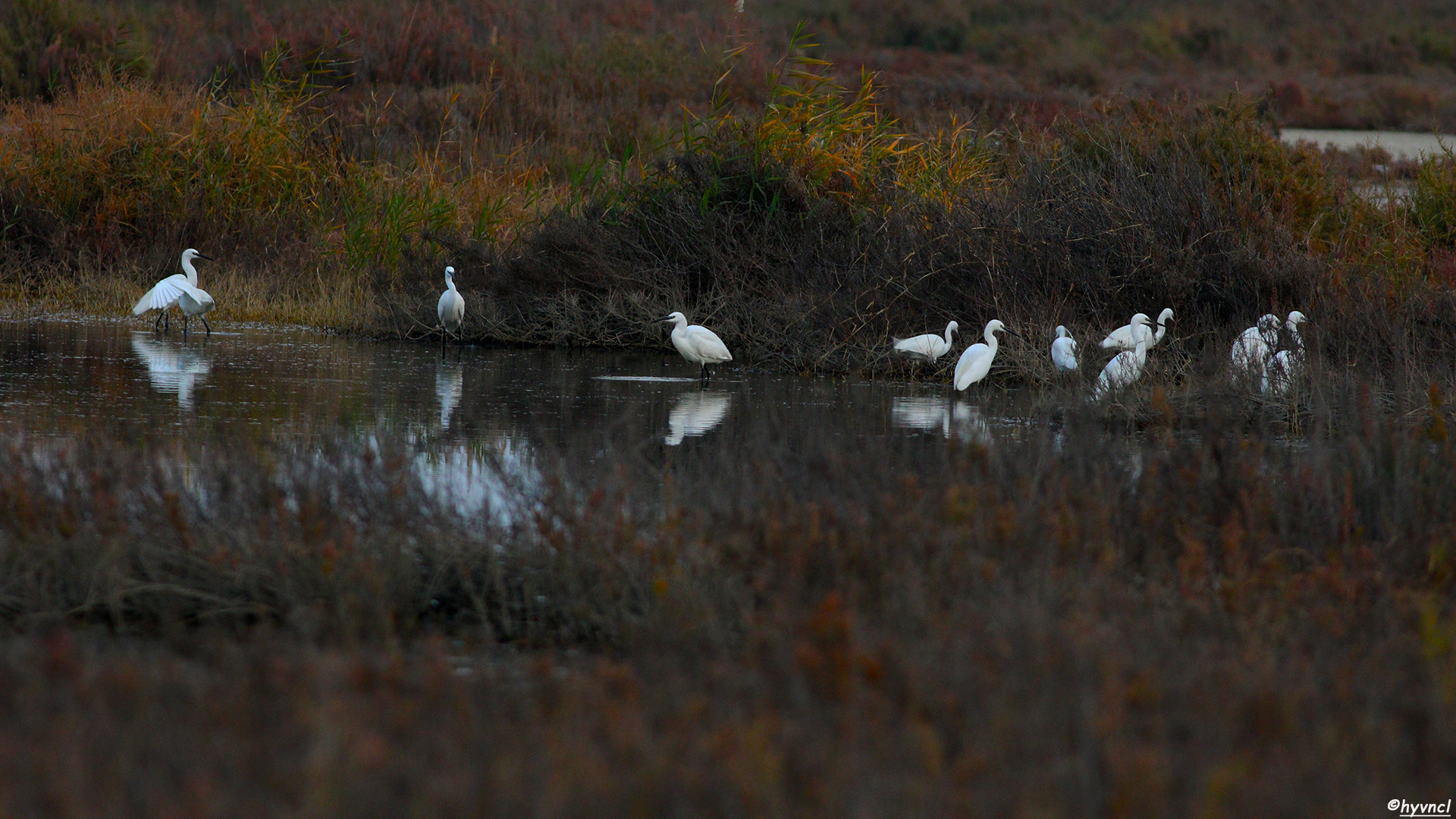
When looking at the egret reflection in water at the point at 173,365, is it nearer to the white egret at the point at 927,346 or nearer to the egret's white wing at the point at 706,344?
the egret's white wing at the point at 706,344

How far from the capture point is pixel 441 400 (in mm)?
9922

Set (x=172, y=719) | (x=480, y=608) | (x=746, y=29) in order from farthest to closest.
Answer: (x=746, y=29)
(x=480, y=608)
(x=172, y=719)

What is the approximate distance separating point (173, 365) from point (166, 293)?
190cm

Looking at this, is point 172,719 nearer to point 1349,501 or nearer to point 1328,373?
point 1349,501

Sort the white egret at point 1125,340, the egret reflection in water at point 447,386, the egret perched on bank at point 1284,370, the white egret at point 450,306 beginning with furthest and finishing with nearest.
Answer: the white egret at point 450,306, the white egret at point 1125,340, the egret reflection in water at point 447,386, the egret perched on bank at point 1284,370

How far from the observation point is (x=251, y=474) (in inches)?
206

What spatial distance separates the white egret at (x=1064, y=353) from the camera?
10.0 meters

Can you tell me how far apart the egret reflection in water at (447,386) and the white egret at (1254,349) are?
4.82m

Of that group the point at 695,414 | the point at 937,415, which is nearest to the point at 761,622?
the point at 695,414

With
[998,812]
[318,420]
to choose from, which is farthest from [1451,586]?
[318,420]

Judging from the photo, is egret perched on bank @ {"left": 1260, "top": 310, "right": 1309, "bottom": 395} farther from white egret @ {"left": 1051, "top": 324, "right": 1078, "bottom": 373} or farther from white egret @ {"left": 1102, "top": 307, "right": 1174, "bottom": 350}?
white egret @ {"left": 1051, "top": 324, "right": 1078, "bottom": 373}

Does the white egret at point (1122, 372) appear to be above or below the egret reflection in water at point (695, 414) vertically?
above

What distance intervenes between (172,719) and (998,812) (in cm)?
170

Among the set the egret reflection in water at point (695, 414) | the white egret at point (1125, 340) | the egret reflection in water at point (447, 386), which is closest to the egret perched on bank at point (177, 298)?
the egret reflection in water at point (447, 386)
